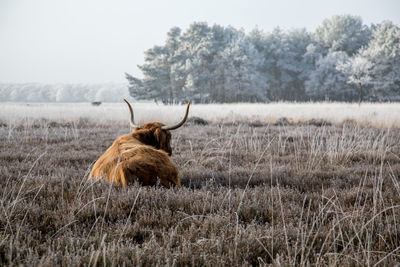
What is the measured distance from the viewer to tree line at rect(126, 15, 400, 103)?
4916 cm

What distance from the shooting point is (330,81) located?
51719 millimetres

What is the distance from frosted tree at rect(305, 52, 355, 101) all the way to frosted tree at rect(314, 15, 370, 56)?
7.91 m

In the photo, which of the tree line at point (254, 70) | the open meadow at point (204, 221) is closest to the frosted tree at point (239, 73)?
the tree line at point (254, 70)

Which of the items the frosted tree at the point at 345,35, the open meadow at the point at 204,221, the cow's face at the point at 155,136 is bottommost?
the open meadow at the point at 204,221

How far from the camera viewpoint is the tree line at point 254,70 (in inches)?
1935

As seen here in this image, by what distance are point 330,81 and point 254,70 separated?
13.8m

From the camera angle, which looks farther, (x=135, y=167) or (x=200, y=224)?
(x=135, y=167)

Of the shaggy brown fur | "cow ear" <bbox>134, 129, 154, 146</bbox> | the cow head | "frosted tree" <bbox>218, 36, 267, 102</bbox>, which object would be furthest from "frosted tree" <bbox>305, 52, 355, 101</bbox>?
the shaggy brown fur

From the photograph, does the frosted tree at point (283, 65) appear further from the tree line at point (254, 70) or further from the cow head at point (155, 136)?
the cow head at point (155, 136)

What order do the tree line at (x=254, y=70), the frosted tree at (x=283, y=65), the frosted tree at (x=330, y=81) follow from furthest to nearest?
the frosted tree at (x=283, y=65) < the frosted tree at (x=330, y=81) < the tree line at (x=254, y=70)

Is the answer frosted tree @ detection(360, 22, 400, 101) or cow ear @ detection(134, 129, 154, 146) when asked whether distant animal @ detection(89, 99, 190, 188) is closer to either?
cow ear @ detection(134, 129, 154, 146)

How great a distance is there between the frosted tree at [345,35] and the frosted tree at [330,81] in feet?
25.9

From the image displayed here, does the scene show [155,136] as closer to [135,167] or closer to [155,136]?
[155,136]

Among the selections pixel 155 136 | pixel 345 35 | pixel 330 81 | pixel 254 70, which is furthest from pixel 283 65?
pixel 155 136
